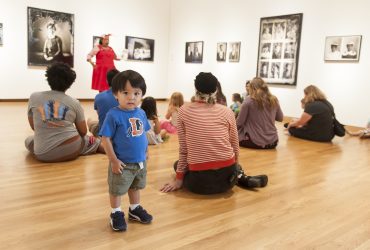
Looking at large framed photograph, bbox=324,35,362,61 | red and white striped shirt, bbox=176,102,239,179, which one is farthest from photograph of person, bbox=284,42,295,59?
red and white striped shirt, bbox=176,102,239,179

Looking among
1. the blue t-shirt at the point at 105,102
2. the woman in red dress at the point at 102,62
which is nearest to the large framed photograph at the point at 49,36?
the woman in red dress at the point at 102,62

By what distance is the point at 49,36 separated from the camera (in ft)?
36.5

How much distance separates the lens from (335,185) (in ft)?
13.1

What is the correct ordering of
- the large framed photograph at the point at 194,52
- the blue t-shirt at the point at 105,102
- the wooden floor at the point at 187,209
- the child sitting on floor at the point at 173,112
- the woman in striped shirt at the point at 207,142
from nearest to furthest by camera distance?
the wooden floor at the point at 187,209 → the woman in striped shirt at the point at 207,142 → the blue t-shirt at the point at 105,102 → the child sitting on floor at the point at 173,112 → the large framed photograph at the point at 194,52

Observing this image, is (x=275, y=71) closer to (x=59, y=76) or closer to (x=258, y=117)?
(x=258, y=117)

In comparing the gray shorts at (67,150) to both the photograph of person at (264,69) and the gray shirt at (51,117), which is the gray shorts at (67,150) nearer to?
the gray shirt at (51,117)

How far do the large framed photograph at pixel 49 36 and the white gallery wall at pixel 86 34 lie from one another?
16 centimetres

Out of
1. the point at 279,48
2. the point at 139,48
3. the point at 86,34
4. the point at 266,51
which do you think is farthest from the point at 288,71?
the point at 86,34

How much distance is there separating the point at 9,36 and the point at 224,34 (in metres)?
6.52

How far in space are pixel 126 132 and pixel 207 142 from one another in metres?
1.07

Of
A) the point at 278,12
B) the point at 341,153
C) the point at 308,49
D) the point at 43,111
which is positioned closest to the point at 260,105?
the point at 341,153

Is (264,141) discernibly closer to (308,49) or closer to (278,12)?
(308,49)

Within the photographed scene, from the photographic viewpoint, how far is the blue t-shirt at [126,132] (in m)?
2.43

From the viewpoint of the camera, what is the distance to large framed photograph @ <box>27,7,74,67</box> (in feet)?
35.7
